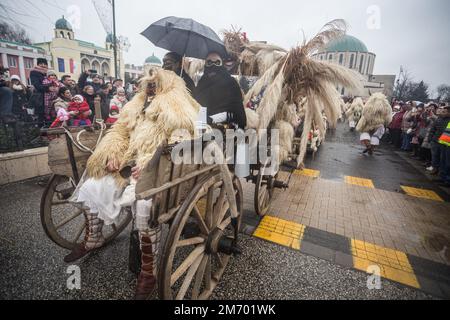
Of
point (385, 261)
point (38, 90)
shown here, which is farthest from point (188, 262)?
point (38, 90)

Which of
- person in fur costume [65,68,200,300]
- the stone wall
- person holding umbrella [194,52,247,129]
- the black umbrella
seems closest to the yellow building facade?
the stone wall

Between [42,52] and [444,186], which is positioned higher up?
[42,52]

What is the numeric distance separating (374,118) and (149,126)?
836 centimetres

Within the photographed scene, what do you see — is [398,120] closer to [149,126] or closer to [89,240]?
[149,126]

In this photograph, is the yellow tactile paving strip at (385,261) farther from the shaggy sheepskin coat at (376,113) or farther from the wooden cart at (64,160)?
the shaggy sheepskin coat at (376,113)

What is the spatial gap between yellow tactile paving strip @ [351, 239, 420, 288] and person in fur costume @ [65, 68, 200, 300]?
7.18 feet

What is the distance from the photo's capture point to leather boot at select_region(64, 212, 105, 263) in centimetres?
221

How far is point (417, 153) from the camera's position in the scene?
870 cm

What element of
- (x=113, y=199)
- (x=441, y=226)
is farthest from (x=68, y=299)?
(x=441, y=226)

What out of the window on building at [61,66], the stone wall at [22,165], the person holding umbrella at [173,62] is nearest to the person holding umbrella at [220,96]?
the person holding umbrella at [173,62]

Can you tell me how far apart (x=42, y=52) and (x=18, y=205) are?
4776 cm

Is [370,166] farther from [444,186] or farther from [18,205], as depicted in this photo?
[18,205]

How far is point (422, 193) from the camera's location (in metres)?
5.00

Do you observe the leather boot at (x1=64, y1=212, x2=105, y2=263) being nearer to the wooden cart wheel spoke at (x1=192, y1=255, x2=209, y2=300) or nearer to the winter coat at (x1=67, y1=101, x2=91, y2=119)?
the wooden cart wheel spoke at (x1=192, y1=255, x2=209, y2=300)
